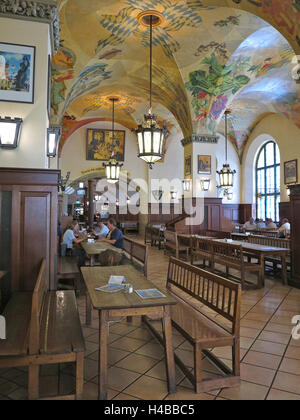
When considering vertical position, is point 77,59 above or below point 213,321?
above

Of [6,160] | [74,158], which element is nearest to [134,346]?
[6,160]

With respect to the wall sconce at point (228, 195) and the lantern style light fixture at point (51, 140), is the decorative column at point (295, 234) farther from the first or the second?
the wall sconce at point (228, 195)

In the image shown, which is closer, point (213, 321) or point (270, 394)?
point (270, 394)

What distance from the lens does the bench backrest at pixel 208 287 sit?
2545 millimetres

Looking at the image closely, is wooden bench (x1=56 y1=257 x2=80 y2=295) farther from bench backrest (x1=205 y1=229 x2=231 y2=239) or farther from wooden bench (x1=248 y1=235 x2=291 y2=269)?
wooden bench (x1=248 y1=235 x2=291 y2=269)

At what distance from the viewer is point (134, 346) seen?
10.9ft

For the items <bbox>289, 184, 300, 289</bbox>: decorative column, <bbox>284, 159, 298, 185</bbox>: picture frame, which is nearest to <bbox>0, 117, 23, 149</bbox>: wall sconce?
<bbox>289, 184, 300, 289</bbox>: decorative column

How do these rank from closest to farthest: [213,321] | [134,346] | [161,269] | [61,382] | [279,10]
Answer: [61,382] → [213,321] → [134,346] → [279,10] → [161,269]

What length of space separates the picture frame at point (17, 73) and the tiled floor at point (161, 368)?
10.2 feet

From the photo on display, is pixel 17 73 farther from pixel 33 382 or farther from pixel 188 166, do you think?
pixel 188 166

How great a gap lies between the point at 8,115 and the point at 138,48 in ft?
18.9

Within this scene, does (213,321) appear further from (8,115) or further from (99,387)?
(8,115)

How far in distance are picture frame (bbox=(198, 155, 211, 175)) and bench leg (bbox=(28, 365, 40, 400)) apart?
8506 mm

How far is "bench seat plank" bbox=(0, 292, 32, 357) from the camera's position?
2168 mm
